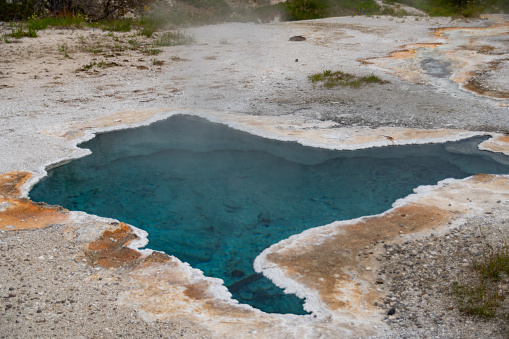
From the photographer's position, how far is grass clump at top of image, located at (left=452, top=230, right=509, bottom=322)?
3.17 metres

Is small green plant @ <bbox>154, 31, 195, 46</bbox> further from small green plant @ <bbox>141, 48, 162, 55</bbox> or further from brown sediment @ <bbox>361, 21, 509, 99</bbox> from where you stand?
brown sediment @ <bbox>361, 21, 509, 99</bbox>

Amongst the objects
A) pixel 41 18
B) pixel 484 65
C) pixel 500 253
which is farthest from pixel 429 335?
pixel 41 18

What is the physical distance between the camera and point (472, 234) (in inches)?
163

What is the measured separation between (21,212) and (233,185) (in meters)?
2.10

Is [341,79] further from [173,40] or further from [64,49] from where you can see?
[64,49]

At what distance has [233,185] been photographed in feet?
17.8

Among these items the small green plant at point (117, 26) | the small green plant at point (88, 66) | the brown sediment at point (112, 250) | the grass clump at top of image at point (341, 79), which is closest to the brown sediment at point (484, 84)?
the grass clump at top of image at point (341, 79)

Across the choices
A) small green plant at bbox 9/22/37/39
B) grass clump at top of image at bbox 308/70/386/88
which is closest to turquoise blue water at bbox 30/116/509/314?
grass clump at top of image at bbox 308/70/386/88

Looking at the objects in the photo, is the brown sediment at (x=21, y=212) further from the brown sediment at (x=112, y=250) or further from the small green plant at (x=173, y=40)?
the small green plant at (x=173, y=40)

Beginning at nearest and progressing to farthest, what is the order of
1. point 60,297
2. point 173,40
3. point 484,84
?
point 60,297 → point 484,84 → point 173,40

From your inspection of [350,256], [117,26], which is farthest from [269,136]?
[117,26]

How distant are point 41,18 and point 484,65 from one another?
1113 cm

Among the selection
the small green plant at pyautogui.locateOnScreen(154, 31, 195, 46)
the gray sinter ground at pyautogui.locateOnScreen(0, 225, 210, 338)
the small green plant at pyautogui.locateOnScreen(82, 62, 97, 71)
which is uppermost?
the small green plant at pyautogui.locateOnScreen(154, 31, 195, 46)

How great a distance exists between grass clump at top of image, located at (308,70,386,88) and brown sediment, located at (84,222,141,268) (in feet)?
17.1
